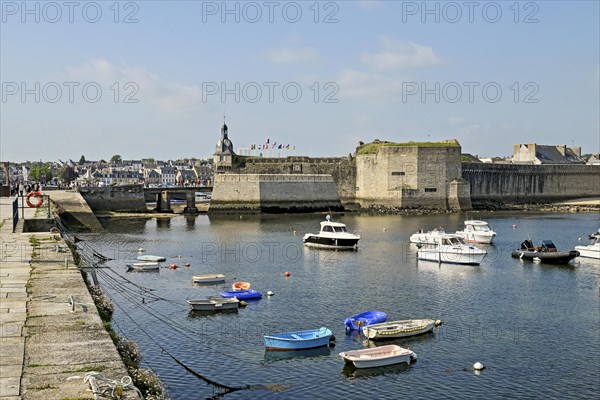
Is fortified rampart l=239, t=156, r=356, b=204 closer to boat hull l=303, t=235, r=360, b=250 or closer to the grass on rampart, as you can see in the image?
the grass on rampart

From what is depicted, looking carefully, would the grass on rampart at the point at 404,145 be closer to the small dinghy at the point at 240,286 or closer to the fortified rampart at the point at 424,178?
the fortified rampart at the point at 424,178

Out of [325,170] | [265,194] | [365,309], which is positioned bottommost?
[365,309]

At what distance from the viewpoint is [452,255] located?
101 feet

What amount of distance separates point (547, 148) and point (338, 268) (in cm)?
6684

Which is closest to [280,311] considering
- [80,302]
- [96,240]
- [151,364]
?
[151,364]

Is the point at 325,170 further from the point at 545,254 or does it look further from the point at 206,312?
the point at 206,312

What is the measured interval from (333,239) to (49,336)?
24.7m

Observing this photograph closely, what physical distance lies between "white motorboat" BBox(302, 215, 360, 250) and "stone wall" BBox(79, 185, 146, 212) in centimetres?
2566

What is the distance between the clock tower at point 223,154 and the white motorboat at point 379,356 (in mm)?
53615

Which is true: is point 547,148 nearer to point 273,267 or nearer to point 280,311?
point 273,267

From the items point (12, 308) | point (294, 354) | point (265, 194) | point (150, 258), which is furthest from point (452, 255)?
point (265, 194)

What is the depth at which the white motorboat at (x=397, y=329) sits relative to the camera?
55.2 feet

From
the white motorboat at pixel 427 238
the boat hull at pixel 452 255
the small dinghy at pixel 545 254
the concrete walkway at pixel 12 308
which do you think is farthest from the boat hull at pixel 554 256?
the concrete walkway at pixel 12 308

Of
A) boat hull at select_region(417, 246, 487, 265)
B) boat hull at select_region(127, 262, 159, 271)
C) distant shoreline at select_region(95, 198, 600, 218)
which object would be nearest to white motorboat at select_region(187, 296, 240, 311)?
boat hull at select_region(127, 262, 159, 271)
